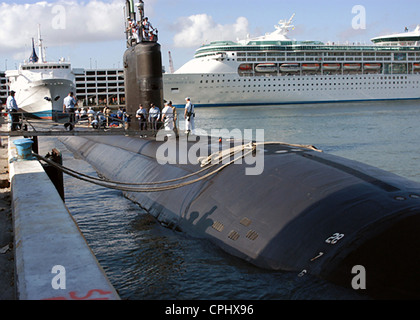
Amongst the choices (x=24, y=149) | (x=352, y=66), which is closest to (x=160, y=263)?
(x=24, y=149)

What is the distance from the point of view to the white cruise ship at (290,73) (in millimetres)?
68312

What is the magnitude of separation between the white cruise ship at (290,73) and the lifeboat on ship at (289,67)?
0.16m

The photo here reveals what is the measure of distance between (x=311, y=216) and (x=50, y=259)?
326 cm

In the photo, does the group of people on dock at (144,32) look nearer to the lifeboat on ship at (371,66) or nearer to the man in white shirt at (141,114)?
the man in white shirt at (141,114)

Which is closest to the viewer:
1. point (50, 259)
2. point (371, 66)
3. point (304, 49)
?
point (50, 259)

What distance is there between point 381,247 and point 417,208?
2.50ft

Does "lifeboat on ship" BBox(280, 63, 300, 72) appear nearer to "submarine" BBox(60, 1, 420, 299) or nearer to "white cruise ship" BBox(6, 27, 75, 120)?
"white cruise ship" BBox(6, 27, 75, 120)

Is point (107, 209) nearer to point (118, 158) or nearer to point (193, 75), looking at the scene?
point (118, 158)

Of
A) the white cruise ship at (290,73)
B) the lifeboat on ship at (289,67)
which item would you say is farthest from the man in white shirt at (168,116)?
the lifeboat on ship at (289,67)

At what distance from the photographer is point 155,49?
13.9 meters

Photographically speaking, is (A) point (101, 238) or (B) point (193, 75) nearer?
(A) point (101, 238)

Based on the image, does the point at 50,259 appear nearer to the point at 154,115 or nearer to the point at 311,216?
the point at 311,216

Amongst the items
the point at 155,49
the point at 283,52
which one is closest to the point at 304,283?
the point at 155,49

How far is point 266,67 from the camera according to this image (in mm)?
71125
